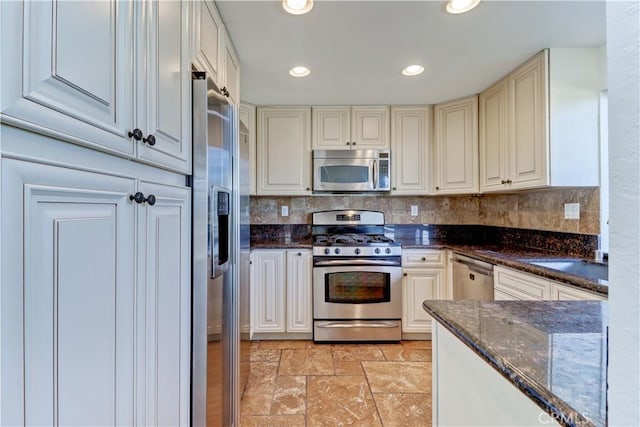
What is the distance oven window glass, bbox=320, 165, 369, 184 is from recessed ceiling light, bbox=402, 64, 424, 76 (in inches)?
38.5

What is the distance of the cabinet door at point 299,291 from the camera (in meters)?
2.93

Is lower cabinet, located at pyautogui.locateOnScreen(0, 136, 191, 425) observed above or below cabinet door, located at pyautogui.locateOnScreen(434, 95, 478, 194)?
below

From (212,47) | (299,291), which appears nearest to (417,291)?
(299,291)

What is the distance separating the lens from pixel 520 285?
1.99 metres

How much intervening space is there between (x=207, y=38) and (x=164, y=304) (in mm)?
1224

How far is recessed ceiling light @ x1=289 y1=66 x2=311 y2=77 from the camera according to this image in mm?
2344

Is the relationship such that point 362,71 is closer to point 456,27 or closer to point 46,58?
point 456,27

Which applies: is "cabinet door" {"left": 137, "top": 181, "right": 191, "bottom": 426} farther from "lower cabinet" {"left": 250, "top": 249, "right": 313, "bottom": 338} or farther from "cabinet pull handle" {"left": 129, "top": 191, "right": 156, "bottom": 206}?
"lower cabinet" {"left": 250, "top": 249, "right": 313, "bottom": 338}

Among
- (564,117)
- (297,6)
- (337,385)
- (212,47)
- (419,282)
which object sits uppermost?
(297,6)

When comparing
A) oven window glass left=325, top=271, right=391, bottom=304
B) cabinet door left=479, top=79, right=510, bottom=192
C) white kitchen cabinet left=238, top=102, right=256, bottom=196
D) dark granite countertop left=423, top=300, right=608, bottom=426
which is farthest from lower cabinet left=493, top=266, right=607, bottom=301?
white kitchen cabinet left=238, top=102, right=256, bottom=196

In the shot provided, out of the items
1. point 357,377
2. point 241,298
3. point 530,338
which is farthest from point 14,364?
point 357,377

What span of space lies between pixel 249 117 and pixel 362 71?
1262 millimetres

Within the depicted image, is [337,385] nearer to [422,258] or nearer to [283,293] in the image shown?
[283,293]

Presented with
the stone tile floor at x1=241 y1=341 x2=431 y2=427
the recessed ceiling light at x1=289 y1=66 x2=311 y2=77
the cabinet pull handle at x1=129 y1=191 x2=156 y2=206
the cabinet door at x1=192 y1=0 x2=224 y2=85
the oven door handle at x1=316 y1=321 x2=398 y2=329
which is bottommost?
the stone tile floor at x1=241 y1=341 x2=431 y2=427
